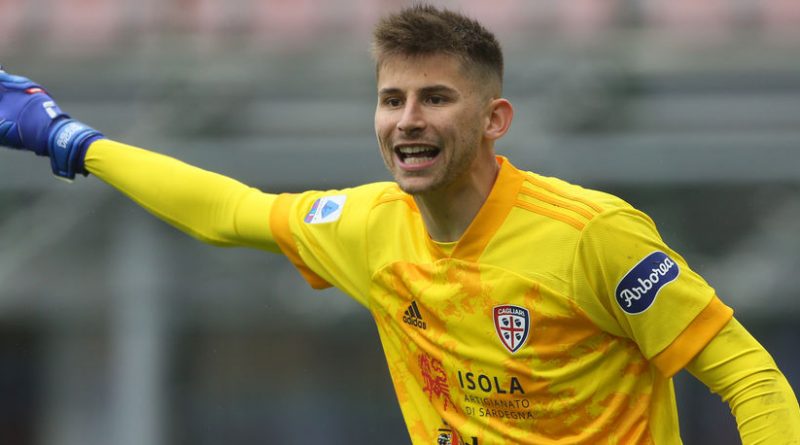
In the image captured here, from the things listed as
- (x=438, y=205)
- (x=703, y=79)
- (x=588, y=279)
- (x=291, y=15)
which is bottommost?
(x=588, y=279)

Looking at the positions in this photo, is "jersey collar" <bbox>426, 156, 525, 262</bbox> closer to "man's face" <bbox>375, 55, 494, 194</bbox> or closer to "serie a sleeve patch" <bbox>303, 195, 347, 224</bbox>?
"man's face" <bbox>375, 55, 494, 194</bbox>

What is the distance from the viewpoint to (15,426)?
8336 millimetres

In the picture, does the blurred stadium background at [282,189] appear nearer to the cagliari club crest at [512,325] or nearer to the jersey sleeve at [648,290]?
the cagliari club crest at [512,325]

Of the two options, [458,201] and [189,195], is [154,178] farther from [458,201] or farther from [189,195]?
[458,201]

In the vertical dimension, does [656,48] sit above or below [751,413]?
above

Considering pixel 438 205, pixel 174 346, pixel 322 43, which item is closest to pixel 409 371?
pixel 438 205

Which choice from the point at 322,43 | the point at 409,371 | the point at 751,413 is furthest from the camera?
the point at 322,43

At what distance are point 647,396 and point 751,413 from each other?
0.30 meters

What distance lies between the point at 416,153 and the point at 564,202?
0.38 metres

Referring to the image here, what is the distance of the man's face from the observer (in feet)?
10.0

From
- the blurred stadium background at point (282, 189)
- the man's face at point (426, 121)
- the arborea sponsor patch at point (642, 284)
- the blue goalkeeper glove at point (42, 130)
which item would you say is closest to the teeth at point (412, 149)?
the man's face at point (426, 121)

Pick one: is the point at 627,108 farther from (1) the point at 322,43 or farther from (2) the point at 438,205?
(2) the point at 438,205

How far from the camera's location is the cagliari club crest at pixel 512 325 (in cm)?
309

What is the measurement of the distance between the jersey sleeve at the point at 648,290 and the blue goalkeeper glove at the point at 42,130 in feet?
4.76
